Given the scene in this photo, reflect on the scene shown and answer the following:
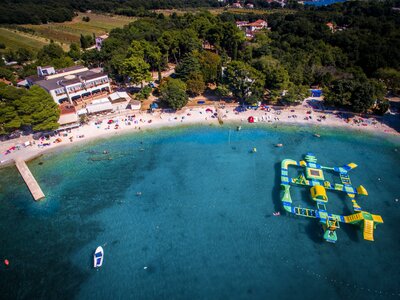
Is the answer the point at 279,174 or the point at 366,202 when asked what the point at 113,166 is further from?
the point at 366,202

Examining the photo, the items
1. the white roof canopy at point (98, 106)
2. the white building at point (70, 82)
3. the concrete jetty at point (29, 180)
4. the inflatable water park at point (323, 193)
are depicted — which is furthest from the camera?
the white building at point (70, 82)

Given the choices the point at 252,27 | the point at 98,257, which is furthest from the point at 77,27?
the point at 98,257

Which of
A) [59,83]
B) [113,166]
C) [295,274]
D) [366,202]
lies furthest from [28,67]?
[366,202]

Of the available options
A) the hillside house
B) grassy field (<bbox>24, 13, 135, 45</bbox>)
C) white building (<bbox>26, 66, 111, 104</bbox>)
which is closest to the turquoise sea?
white building (<bbox>26, 66, 111, 104</bbox>)

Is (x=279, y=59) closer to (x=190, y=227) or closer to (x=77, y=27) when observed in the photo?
(x=190, y=227)

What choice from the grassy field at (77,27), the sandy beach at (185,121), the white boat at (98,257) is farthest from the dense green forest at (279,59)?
the white boat at (98,257)

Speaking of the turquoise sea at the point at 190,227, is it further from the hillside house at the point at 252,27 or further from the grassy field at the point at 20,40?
the grassy field at the point at 20,40

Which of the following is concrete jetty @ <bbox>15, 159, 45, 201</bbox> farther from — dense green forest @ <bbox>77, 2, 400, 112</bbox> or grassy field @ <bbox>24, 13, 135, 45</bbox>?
grassy field @ <bbox>24, 13, 135, 45</bbox>
